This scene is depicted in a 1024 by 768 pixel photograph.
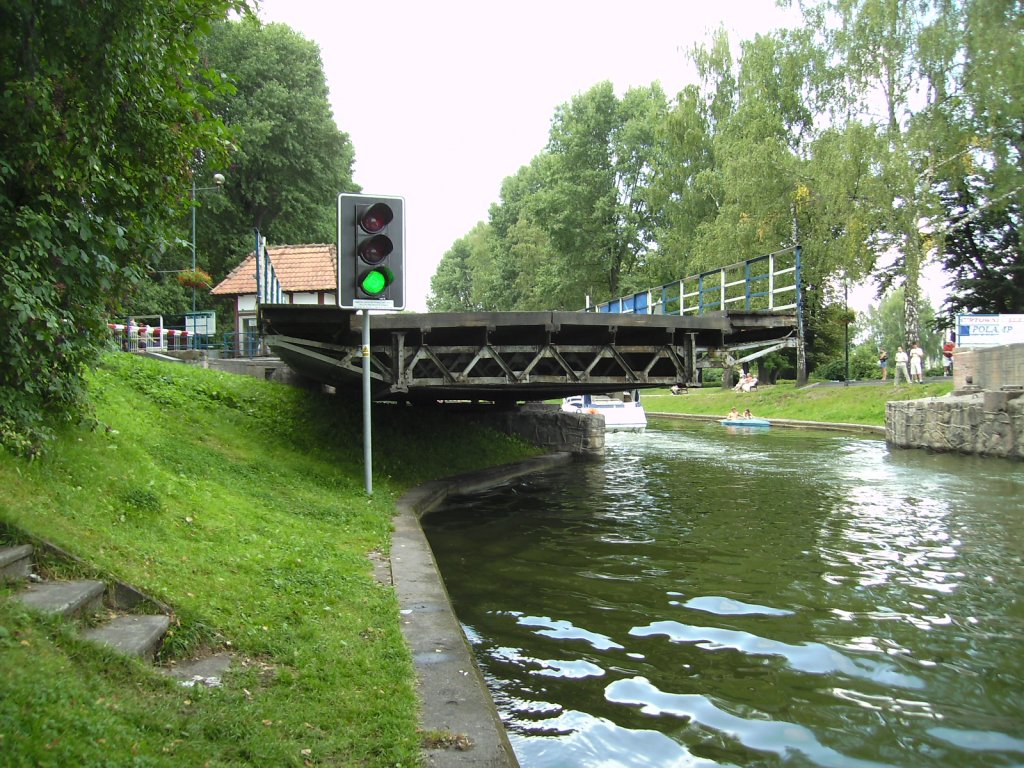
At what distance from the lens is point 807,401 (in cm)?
3700

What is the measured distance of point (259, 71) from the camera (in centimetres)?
4347

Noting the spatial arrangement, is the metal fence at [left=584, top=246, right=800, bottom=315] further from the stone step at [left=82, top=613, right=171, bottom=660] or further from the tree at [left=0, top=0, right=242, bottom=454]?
the stone step at [left=82, top=613, right=171, bottom=660]

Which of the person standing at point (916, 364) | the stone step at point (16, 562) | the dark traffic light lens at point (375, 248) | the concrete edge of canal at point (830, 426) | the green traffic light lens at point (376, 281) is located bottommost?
the concrete edge of canal at point (830, 426)

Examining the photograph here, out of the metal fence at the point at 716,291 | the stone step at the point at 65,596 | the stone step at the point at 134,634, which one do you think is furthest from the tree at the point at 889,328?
the stone step at the point at 65,596

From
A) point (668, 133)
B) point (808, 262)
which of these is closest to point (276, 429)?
point (808, 262)

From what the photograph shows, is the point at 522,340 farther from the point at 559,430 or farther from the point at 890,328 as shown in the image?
the point at 890,328

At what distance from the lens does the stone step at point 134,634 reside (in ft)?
14.1

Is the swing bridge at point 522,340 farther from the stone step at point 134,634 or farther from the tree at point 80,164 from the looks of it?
the stone step at point 134,634

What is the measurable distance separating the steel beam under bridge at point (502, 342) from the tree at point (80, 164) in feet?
21.4

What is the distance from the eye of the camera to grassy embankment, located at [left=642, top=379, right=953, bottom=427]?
31.4 m

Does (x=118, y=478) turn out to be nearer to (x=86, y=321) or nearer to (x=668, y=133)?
(x=86, y=321)

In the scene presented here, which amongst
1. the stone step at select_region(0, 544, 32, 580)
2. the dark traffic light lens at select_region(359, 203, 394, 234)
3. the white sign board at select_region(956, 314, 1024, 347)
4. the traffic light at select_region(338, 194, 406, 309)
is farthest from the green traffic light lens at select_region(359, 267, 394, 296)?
the white sign board at select_region(956, 314, 1024, 347)

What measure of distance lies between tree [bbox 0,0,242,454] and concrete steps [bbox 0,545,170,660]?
1017 millimetres

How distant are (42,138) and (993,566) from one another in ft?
33.7
